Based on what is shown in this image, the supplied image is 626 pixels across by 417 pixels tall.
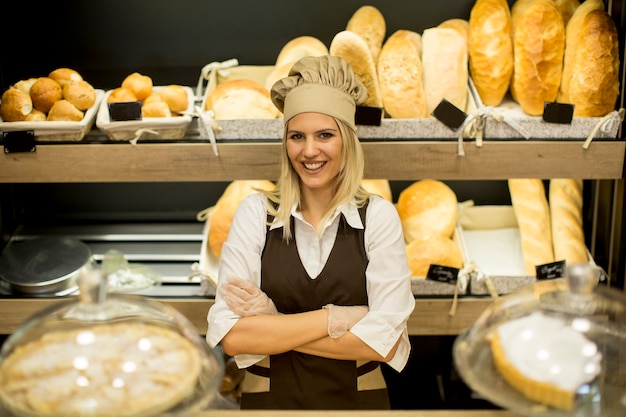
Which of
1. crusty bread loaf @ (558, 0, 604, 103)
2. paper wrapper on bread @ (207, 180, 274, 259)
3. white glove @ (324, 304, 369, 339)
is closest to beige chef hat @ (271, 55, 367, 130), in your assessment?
white glove @ (324, 304, 369, 339)

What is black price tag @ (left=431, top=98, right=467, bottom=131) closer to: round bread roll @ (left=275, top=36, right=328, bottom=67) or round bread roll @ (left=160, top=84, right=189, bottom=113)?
round bread roll @ (left=275, top=36, right=328, bottom=67)

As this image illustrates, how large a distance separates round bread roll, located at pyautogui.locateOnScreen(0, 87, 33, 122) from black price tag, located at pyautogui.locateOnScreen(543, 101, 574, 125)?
1604 millimetres

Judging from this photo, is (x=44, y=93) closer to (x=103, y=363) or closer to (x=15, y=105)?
(x=15, y=105)

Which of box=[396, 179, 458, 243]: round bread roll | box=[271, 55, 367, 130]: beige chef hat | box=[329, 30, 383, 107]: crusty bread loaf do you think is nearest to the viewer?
box=[271, 55, 367, 130]: beige chef hat

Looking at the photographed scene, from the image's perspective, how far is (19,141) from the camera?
2086 millimetres

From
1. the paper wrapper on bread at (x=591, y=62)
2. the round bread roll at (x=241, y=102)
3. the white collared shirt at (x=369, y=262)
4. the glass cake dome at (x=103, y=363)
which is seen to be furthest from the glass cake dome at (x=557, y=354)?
the round bread roll at (x=241, y=102)

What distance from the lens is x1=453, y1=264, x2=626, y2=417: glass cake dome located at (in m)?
0.99

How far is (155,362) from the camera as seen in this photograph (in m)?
1.03

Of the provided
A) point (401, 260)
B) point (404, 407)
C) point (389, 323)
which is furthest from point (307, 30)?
point (404, 407)

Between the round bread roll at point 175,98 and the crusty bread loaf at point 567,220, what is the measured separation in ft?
4.34

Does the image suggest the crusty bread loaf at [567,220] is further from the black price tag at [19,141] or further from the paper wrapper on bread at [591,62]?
the black price tag at [19,141]

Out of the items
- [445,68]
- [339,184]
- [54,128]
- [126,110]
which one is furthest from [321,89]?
[54,128]

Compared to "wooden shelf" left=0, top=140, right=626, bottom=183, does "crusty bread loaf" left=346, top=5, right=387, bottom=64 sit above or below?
above

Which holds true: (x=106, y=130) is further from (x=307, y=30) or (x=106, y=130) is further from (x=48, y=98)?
(x=307, y=30)
